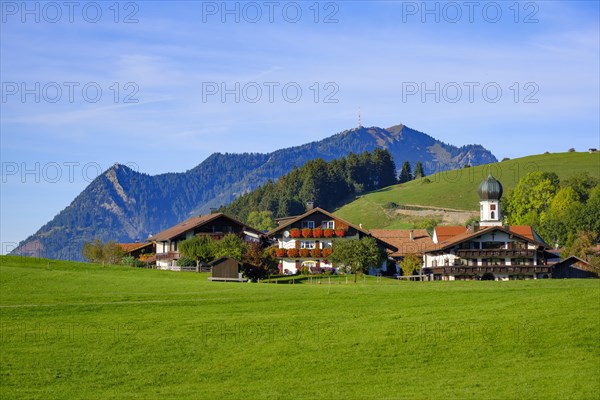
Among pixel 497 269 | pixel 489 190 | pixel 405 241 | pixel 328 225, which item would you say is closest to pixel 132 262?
pixel 328 225

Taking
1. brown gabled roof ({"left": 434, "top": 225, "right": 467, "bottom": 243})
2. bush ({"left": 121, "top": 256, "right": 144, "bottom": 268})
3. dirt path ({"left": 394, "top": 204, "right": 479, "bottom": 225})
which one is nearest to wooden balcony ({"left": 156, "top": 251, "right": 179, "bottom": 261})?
bush ({"left": 121, "top": 256, "right": 144, "bottom": 268})

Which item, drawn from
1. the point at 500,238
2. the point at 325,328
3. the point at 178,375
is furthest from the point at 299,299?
the point at 500,238

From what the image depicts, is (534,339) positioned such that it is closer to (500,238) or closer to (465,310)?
(465,310)

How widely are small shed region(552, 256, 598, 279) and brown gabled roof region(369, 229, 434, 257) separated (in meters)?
16.8

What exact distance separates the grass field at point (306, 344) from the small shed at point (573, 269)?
4379 cm

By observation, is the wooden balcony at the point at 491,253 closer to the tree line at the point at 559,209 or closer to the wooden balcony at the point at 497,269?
the wooden balcony at the point at 497,269

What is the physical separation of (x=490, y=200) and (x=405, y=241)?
13694 millimetres

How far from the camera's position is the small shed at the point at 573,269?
106250 mm

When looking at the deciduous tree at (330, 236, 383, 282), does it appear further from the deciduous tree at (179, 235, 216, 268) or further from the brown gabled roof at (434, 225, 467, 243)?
the brown gabled roof at (434, 225, 467, 243)

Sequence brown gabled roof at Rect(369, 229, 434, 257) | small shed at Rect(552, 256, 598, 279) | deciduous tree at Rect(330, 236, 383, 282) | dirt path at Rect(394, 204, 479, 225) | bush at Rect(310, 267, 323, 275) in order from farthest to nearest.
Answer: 1. dirt path at Rect(394, 204, 479, 225)
2. brown gabled roof at Rect(369, 229, 434, 257)
3. small shed at Rect(552, 256, 598, 279)
4. bush at Rect(310, 267, 323, 275)
5. deciduous tree at Rect(330, 236, 383, 282)

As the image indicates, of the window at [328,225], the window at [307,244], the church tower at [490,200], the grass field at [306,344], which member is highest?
the church tower at [490,200]

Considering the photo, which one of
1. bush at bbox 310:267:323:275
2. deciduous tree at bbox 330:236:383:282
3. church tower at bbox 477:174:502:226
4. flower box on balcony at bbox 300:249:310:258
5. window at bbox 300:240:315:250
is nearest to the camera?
deciduous tree at bbox 330:236:383:282

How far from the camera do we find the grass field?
38.5m

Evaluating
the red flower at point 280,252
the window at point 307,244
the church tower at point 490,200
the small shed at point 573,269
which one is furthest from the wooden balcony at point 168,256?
the small shed at point 573,269
